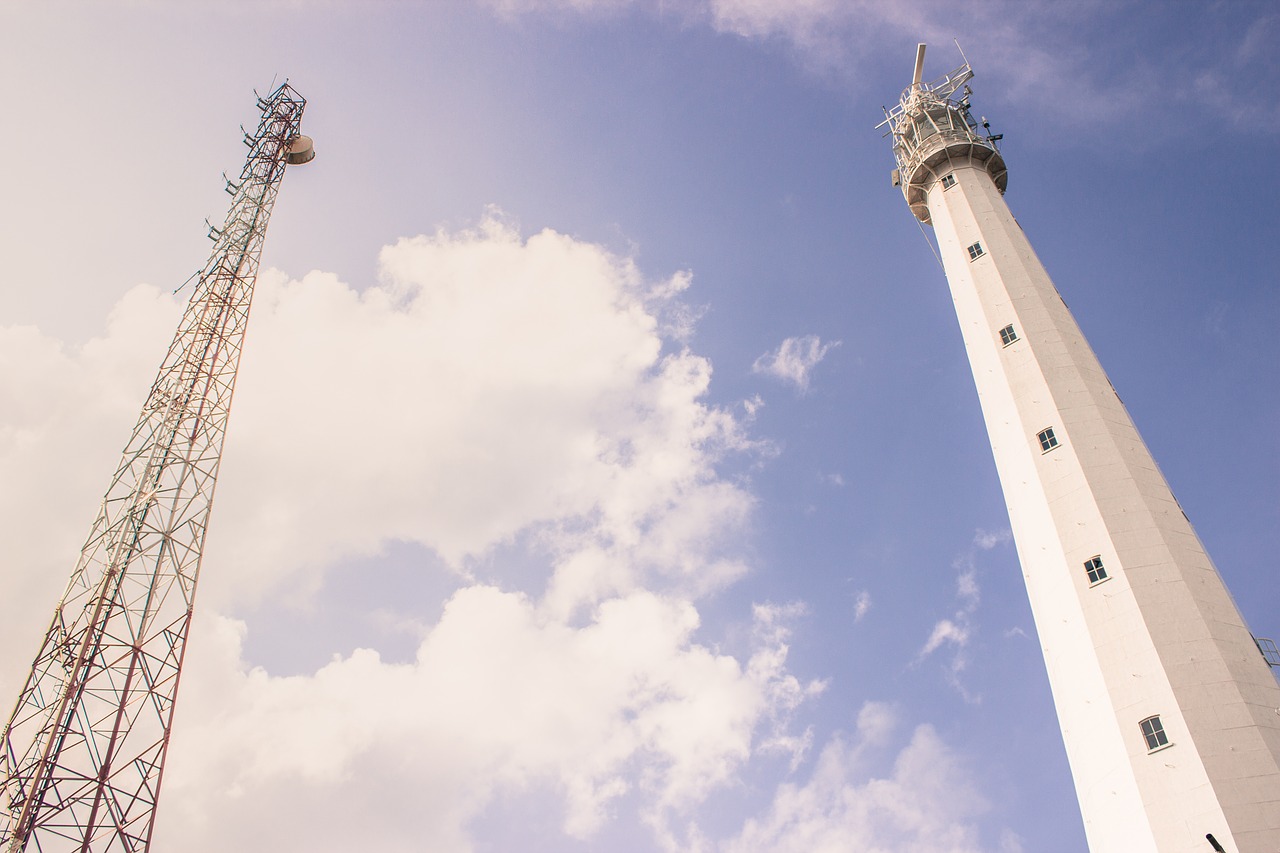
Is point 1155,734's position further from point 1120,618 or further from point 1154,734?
point 1120,618

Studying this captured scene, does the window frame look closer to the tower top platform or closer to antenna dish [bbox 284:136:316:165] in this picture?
the tower top platform

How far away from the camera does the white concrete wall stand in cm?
2628

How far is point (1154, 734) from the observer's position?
27.7 m

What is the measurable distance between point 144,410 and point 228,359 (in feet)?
17.1

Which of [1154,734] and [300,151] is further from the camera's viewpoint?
[300,151]

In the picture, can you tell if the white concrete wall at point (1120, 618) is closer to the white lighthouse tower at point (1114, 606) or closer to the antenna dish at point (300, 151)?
the white lighthouse tower at point (1114, 606)

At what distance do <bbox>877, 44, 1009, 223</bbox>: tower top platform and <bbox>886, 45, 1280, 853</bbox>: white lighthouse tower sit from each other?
33.2 feet

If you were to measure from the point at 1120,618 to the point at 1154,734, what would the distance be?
4.24 metres

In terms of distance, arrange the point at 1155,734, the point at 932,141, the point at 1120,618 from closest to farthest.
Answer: the point at 1155,734 → the point at 1120,618 → the point at 932,141

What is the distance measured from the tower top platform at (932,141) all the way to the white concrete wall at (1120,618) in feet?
47.1

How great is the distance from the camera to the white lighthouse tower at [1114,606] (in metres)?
26.3

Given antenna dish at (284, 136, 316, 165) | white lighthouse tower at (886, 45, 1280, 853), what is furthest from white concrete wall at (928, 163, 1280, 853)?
antenna dish at (284, 136, 316, 165)

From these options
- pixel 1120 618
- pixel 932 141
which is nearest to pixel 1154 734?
pixel 1120 618

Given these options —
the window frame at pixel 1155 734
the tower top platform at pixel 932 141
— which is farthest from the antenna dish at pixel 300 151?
the window frame at pixel 1155 734
